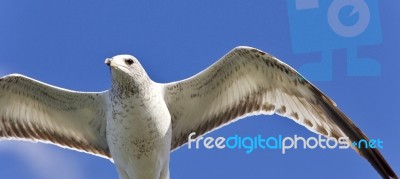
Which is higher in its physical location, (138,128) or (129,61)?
(129,61)

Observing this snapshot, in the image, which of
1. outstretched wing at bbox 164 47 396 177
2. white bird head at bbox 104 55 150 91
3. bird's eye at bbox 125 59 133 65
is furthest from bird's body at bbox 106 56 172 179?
outstretched wing at bbox 164 47 396 177

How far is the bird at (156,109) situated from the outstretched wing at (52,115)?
0.6 inches

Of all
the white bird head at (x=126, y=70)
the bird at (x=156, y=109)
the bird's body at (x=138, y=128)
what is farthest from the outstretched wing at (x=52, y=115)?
the white bird head at (x=126, y=70)

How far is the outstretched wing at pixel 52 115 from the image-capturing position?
10.7 m

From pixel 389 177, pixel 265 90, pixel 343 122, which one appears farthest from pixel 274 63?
pixel 389 177

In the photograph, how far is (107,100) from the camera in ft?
34.4

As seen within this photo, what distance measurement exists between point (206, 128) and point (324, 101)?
177cm

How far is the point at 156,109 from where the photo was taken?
10070 mm

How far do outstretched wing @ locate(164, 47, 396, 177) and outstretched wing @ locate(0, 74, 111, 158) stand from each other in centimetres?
109

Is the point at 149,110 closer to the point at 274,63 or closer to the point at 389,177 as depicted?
the point at 274,63

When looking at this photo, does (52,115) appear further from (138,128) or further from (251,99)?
(251,99)

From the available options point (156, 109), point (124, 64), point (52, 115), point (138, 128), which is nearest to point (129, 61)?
point (124, 64)

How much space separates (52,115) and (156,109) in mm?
1922

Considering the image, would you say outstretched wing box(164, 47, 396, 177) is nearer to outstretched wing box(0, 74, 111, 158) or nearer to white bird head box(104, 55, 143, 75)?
white bird head box(104, 55, 143, 75)
